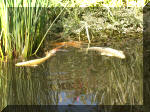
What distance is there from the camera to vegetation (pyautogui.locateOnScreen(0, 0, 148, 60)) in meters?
2.27

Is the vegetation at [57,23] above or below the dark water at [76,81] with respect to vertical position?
above

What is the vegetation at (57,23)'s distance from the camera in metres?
2.27

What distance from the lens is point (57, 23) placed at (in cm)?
385

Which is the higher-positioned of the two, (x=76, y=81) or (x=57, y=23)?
(x=57, y=23)

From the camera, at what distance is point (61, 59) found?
7.97ft

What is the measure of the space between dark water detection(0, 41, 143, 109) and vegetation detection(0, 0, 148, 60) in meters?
0.27

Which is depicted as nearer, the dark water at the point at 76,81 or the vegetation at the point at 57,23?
the dark water at the point at 76,81

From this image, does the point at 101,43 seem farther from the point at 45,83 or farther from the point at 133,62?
the point at 45,83

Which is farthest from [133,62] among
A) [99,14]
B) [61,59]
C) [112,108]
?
[99,14]

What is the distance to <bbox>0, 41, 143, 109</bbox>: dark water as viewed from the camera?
146 cm

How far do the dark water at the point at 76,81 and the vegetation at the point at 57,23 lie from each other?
27cm

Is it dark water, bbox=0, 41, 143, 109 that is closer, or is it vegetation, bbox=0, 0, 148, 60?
dark water, bbox=0, 41, 143, 109

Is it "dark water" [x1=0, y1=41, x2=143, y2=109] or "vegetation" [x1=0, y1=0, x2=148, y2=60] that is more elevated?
"vegetation" [x1=0, y1=0, x2=148, y2=60]

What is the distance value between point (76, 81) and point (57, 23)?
7.16 ft
